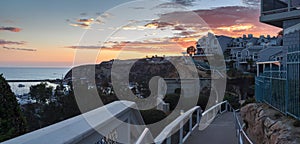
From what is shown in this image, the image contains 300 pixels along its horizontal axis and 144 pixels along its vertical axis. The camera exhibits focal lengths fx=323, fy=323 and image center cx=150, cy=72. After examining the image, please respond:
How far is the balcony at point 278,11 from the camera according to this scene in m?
13.0

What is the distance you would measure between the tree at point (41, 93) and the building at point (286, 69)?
9.41 metres

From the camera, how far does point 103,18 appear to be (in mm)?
8609

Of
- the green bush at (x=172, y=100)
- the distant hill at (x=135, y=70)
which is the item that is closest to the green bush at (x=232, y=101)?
the distant hill at (x=135, y=70)

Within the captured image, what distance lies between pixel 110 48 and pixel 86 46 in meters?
4.56

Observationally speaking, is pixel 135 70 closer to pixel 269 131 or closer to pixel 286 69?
pixel 286 69

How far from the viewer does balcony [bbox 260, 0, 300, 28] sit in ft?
42.5

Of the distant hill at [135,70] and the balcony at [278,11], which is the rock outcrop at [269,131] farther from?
the balcony at [278,11]

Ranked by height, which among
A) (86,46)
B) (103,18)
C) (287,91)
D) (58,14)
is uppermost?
(58,14)

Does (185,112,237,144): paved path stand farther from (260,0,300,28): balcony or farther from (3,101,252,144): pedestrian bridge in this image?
(260,0,300,28): balcony

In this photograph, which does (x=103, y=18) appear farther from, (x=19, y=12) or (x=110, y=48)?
(x=19, y=12)

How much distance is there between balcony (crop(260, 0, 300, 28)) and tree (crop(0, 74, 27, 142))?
10997 millimetres

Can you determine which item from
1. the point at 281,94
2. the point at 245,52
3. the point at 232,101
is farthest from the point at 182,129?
the point at 245,52

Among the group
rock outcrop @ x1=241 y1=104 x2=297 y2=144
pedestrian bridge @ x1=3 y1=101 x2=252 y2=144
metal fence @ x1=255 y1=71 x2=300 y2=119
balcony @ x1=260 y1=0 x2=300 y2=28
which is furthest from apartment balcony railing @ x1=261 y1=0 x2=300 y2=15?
pedestrian bridge @ x1=3 y1=101 x2=252 y2=144

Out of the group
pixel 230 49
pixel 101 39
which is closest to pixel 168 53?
pixel 101 39
